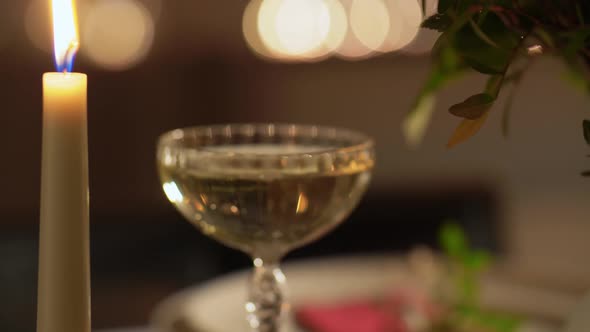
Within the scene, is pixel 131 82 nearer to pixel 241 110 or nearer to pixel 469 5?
pixel 241 110

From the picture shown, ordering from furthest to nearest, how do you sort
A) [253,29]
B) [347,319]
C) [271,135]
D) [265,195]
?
[253,29]
[347,319]
[271,135]
[265,195]

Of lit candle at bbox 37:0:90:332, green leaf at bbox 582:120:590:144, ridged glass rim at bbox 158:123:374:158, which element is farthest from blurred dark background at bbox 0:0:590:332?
green leaf at bbox 582:120:590:144

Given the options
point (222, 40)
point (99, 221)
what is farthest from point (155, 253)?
point (222, 40)

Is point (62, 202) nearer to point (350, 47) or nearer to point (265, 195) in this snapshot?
point (265, 195)

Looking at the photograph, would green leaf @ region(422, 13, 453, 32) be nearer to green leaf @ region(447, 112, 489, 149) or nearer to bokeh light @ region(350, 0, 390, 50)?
green leaf @ region(447, 112, 489, 149)

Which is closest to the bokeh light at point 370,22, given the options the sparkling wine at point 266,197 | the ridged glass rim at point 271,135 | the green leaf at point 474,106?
the ridged glass rim at point 271,135

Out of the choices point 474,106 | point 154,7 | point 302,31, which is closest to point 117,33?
point 154,7
